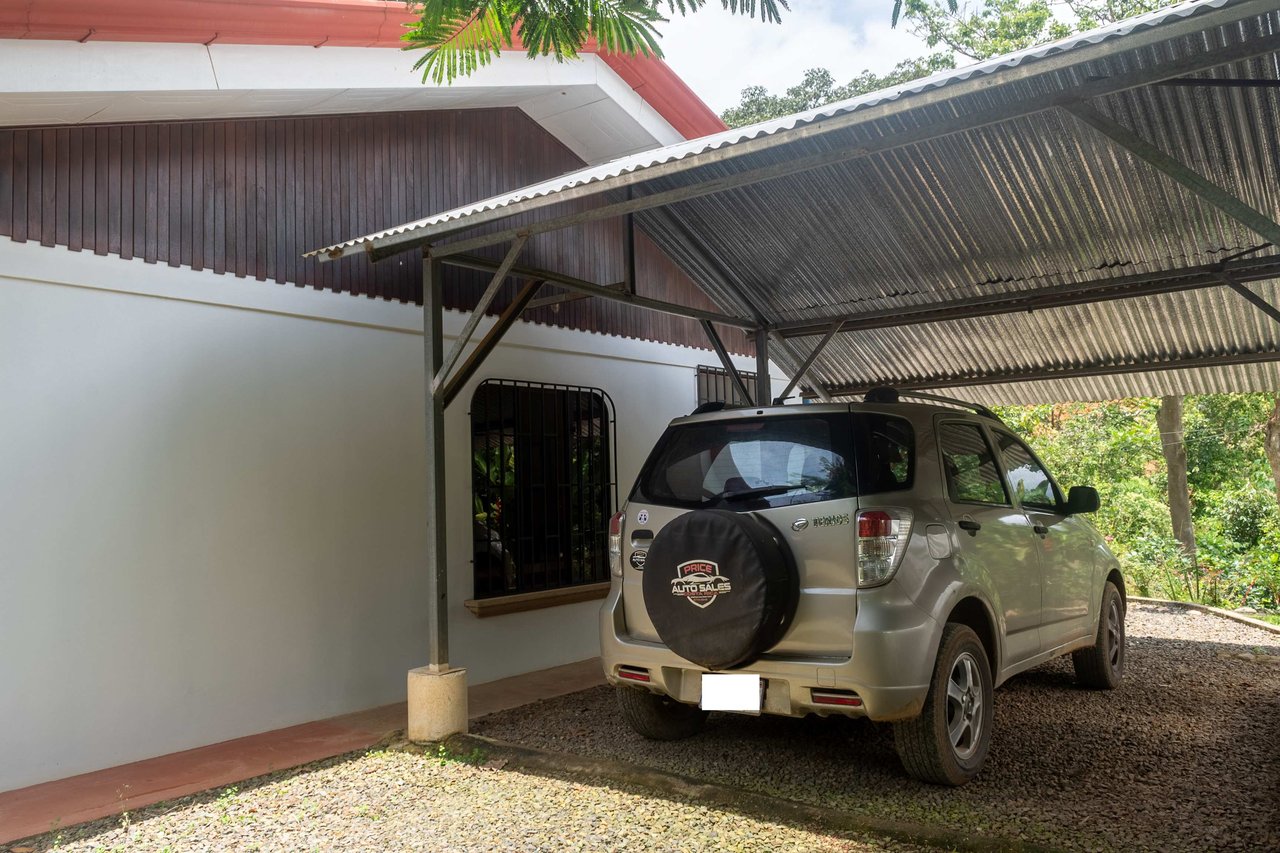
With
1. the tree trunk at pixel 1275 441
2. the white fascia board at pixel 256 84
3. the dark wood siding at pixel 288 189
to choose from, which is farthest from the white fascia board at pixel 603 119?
the tree trunk at pixel 1275 441

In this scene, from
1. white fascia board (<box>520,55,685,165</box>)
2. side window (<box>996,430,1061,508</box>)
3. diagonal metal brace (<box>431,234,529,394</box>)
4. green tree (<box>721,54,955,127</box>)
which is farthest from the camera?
green tree (<box>721,54,955,127</box>)

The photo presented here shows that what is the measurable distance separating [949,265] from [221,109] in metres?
5.11

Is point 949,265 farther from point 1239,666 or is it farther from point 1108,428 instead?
point 1108,428

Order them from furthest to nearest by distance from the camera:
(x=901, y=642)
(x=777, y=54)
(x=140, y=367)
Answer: (x=777, y=54)
(x=140, y=367)
(x=901, y=642)

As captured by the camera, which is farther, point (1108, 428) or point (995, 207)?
point (1108, 428)

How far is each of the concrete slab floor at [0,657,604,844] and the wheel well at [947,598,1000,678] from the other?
3.09m

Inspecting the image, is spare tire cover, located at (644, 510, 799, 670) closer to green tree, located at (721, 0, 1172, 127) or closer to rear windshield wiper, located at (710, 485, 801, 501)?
rear windshield wiper, located at (710, 485, 801, 501)

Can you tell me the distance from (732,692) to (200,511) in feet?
10.9

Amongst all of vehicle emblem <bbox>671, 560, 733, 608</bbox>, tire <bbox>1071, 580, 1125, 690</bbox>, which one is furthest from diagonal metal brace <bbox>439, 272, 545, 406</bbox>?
tire <bbox>1071, 580, 1125, 690</bbox>

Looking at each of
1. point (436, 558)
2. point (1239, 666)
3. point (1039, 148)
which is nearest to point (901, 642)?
point (436, 558)

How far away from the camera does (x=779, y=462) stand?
4410 millimetres

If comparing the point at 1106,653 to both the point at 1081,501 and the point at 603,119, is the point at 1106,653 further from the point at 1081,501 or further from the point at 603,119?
the point at 603,119

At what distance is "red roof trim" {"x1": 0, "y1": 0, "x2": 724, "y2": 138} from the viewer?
4621mm

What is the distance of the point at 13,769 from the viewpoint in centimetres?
467
